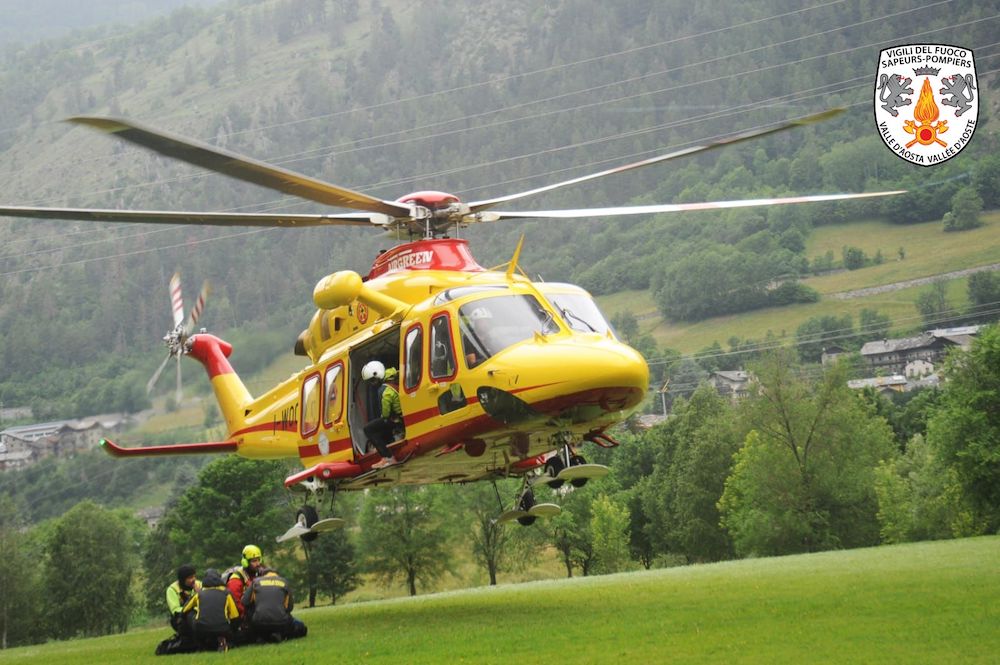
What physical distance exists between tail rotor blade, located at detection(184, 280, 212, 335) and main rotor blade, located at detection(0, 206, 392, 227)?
522 cm

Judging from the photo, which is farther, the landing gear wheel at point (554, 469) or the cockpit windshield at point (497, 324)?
the landing gear wheel at point (554, 469)

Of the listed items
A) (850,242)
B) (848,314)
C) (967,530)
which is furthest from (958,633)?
(850,242)

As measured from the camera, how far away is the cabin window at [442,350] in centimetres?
1812

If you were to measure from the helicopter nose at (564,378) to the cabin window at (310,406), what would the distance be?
5251mm

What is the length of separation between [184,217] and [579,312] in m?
6.59

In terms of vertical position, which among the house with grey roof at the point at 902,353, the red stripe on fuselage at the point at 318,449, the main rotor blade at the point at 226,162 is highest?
the house with grey roof at the point at 902,353

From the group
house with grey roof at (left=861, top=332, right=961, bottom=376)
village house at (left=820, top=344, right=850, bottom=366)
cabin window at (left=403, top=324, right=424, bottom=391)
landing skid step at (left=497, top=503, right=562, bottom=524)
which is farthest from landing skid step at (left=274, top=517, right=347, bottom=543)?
house with grey roof at (left=861, top=332, right=961, bottom=376)

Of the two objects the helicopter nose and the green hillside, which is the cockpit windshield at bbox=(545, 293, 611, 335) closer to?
the helicopter nose

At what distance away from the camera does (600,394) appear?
1700 centimetres

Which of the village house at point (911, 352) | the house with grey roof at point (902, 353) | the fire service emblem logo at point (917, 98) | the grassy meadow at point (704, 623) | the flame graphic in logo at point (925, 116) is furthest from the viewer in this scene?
the house with grey roof at point (902, 353)

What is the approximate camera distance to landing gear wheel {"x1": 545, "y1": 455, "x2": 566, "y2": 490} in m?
18.9

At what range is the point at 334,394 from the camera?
69.4 feet

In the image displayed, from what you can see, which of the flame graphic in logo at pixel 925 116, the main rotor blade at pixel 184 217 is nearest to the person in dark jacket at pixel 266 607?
the main rotor blade at pixel 184 217

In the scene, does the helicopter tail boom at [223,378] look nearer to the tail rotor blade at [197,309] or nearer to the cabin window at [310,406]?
the tail rotor blade at [197,309]
